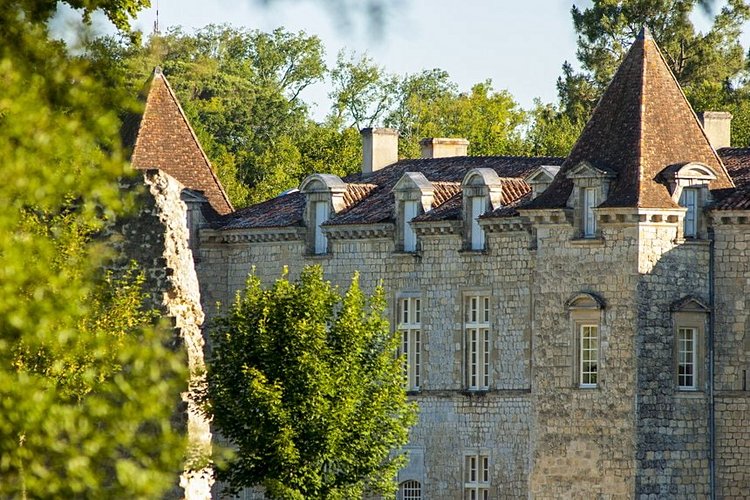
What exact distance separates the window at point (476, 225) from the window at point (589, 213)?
5.57m

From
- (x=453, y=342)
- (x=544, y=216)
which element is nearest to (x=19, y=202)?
(x=544, y=216)

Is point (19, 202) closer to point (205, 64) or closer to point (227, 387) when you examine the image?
point (227, 387)

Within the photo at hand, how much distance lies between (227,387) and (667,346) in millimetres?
9816

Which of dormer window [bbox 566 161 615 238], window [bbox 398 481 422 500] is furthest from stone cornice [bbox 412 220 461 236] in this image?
window [bbox 398 481 422 500]

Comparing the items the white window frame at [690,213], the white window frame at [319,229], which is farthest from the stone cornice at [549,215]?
the white window frame at [319,229]

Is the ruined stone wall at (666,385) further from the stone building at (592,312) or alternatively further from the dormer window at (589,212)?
the dormer window at (589,212)

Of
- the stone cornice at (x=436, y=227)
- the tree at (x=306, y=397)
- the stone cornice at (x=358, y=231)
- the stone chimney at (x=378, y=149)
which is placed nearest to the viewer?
the tree at (x=306, y=397)

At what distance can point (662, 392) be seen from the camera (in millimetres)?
57312

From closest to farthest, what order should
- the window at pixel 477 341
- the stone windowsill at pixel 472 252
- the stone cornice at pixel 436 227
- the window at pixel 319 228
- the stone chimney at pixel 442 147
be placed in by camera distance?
the window at pixel 477 341, the stone windowsill at pixel 472 252, the stone cornice at pixel 436 227, the window at pixel 319 228, the stone chimney at pixel 442 147

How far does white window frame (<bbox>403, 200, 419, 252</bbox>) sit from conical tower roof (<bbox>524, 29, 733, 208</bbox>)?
20.9ft

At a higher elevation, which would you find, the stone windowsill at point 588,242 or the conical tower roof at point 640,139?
the conical tower roof at point 640,139

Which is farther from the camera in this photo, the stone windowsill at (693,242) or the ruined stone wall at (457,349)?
the ruined stone wall at (457,349)

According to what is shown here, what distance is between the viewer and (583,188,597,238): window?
58.5 metres

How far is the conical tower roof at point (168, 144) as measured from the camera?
230 ft
